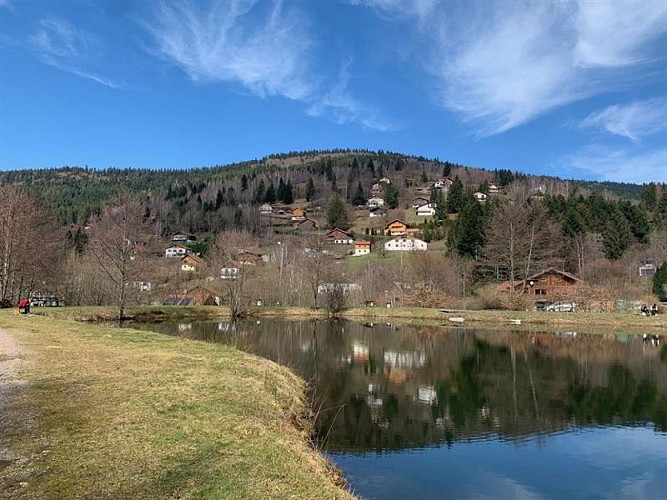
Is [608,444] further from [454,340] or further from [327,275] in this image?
[327,275]

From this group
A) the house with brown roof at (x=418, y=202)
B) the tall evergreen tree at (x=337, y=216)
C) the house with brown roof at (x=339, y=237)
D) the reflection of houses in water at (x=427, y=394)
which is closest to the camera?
the reflection of houses in water at (x=427, y=394)

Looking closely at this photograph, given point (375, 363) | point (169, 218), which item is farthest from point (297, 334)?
point (169, 218)

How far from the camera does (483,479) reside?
1105cm

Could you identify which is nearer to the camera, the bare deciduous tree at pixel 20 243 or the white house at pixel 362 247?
the bare deciduous tree at pixel 20 243

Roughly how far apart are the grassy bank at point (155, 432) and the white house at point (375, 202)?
157m

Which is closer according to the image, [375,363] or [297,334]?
[375,363]

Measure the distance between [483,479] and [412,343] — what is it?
25263 millimetres

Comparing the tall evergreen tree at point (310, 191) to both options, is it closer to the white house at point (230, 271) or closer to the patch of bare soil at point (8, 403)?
the white house at point (230, 271)

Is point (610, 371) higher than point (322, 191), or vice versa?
point (322, 191)

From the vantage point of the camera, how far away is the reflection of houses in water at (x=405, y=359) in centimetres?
2638

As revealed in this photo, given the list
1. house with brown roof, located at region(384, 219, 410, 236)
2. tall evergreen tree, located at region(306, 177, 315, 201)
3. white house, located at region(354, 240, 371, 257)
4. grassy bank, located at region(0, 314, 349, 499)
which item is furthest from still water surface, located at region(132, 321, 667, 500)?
tall evergreen tree, located at region(306, 177, 315, 201)

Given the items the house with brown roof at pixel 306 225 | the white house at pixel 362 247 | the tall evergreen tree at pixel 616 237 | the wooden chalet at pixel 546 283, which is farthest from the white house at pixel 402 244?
the wooden chalet at pixel 546 283

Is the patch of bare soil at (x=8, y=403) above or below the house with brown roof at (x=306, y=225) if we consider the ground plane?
below

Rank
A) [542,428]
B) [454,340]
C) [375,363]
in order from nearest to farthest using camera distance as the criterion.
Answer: [542,428]
[375,363]
[454,340]
